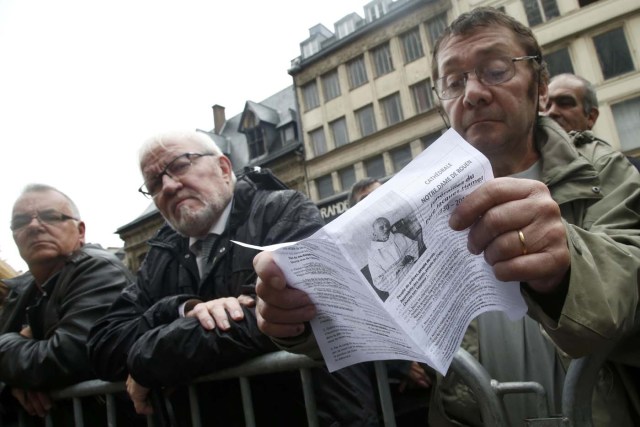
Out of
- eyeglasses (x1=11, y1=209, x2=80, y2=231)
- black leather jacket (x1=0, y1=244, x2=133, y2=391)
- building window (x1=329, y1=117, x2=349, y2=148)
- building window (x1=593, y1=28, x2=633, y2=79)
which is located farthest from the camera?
building window (x1=329, y1=117, x2=349, y2=148)

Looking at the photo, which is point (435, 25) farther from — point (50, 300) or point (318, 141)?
point (50, 300)

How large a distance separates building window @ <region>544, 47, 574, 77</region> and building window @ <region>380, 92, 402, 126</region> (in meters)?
6.17

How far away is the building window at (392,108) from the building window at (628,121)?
8.16 metres

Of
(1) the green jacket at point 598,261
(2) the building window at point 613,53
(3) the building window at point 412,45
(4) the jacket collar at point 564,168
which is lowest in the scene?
(1) the green jacket at point 598,261

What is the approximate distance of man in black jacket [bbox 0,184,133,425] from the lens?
2.04 m

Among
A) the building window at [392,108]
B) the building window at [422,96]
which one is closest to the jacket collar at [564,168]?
the building window at [422,96]

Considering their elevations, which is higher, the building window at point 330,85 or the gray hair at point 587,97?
the building window at point 330,85

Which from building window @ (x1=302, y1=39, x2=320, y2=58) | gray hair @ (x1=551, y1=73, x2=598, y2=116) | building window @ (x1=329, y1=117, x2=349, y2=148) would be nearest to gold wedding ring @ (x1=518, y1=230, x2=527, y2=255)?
gray hair @ (x1=551, y1=73, x2=598, y2=116)

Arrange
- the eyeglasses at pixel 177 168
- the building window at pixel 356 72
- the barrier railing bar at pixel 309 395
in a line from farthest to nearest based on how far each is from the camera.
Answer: the building window at pixel 356 72 < the eyeglasses at pixel 177 168 < the barrier railing bar at pixel 309 395

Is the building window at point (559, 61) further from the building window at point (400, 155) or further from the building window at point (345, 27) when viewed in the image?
the building window at point (345, 27)

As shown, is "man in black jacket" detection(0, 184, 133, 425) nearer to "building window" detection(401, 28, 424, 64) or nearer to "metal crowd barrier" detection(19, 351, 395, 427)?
"metal crowd barrier" detection(19, 351, 395, 427)

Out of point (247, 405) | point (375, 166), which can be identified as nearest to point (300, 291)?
point (247, 405)

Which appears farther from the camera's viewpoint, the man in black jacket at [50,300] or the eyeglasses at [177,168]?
the eyeglasses at [177,168]

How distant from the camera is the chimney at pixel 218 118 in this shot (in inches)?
1142
